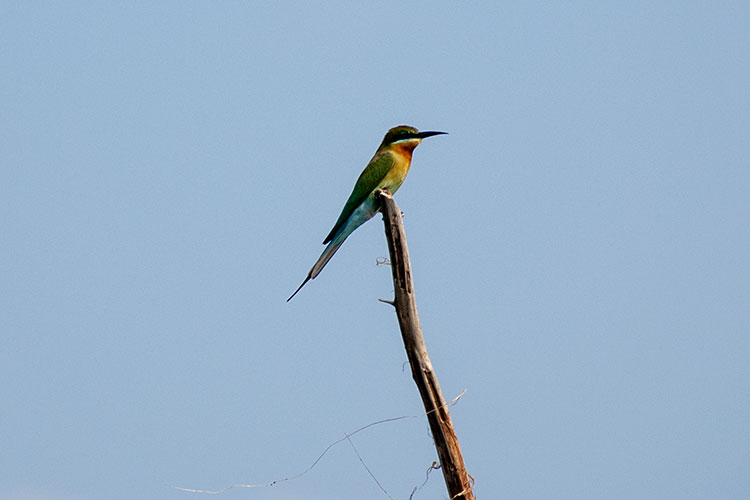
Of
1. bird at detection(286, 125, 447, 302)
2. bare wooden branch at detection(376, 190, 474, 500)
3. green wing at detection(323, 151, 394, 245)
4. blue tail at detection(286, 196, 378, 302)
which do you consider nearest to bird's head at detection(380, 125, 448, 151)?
bird at detection(286, 125, 447, 302)

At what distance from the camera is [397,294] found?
4.43m

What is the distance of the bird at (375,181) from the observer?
582 centimetres

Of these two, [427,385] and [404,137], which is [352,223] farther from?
[427,385]

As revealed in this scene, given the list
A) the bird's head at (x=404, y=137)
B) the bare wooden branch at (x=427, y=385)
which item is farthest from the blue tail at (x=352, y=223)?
the bare wooden branch at (x=427, y=385)

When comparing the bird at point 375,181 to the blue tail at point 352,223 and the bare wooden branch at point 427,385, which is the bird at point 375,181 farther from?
the bare wooden branch at point 427,385

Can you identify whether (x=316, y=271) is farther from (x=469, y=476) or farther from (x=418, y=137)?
(x=469, y=476)

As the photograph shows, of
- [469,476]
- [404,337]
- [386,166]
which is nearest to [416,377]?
[404,337]

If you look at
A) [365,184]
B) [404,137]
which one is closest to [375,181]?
[365,184]

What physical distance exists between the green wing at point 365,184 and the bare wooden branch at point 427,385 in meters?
1.41

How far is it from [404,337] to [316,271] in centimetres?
128

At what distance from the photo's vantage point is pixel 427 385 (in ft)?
14.2

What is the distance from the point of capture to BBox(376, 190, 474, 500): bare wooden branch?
4.28 m

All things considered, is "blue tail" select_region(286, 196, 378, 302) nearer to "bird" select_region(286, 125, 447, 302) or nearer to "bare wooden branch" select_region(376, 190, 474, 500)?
"bird" select_region(286, 125, 447, 302)

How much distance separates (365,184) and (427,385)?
1882 mm
